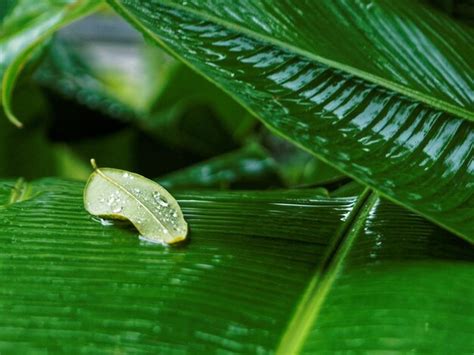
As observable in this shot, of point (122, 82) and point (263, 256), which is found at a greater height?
point (263, 256)

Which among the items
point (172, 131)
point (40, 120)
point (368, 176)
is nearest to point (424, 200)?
point (368, 176)

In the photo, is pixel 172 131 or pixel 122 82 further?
pixel 122 82

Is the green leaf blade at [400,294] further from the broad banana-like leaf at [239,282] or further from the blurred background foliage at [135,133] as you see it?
the blurred background foliage at [135,133]

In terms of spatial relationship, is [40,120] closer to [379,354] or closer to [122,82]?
[379,354]

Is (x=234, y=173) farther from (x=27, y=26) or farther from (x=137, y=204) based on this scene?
(x=137, y=204)

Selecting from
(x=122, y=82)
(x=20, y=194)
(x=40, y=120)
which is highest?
(x=20, y=194)

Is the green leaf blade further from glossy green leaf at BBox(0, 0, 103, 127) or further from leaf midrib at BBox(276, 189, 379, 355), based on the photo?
glossy green leaf at BBox(0, 0, 103, 127)
